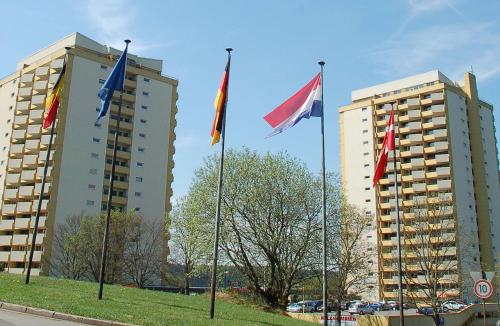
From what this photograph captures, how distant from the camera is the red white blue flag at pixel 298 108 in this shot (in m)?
→ 21.4

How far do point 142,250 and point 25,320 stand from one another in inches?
2004

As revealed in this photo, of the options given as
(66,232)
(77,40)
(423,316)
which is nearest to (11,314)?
(423,316)

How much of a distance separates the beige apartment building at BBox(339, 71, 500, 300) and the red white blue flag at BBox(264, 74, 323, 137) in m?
67.8

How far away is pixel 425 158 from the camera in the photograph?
95.6 metres

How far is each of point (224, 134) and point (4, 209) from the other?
6656 cm

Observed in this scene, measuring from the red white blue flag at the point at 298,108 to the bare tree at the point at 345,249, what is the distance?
19.5 meters

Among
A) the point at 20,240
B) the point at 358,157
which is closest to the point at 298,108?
the point at 20,240

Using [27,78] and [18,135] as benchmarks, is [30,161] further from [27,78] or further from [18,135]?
[27,78]

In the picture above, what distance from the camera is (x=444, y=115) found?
3725 inches

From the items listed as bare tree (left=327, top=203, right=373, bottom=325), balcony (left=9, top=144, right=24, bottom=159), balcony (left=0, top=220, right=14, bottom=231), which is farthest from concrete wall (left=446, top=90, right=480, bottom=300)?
balcony (left=9, top=144, right=24, bottom=159)

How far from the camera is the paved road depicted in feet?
51.4

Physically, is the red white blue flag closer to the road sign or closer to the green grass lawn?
the green grass lawn

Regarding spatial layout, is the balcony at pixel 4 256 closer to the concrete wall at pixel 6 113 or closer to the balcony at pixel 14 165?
the concrete wall at pixel 6 113

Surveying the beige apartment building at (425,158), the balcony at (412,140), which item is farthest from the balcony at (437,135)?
the balcony at (412,140)
